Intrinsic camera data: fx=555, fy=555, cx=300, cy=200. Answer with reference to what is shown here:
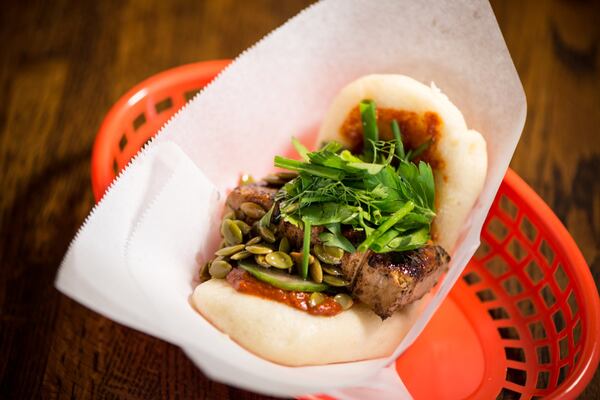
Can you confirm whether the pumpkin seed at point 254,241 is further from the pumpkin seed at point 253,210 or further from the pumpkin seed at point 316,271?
the pumpkin seed at point 316,271

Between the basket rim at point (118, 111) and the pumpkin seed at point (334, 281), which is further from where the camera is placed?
the basket rim at point (118, 111)

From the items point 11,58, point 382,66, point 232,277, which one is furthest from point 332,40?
point 11,58

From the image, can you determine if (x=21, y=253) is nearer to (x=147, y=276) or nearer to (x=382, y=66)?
(x=147, y=276)

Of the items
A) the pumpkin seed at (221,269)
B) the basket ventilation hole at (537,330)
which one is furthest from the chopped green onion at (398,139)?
the basket ventilation hole at (537,330)

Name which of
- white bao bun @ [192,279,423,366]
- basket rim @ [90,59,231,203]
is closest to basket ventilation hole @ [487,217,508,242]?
white bao bun @ [192,279,423,366]

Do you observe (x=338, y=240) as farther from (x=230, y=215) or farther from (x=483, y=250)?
(x=483, y=250)

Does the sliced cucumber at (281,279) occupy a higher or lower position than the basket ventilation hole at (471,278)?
higher
